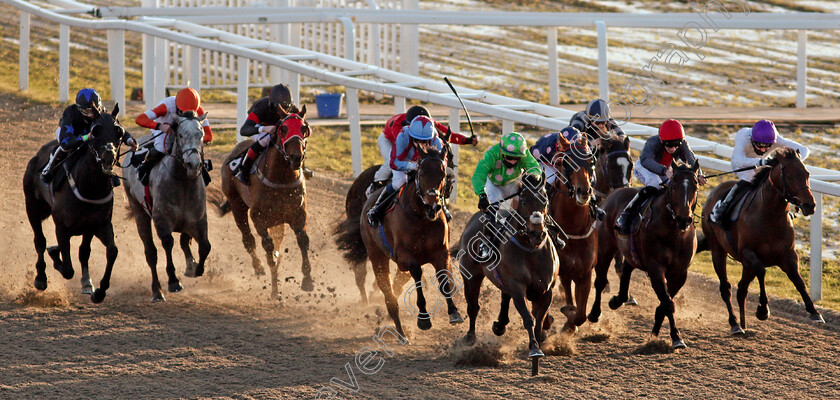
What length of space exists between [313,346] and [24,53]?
9.57 meters

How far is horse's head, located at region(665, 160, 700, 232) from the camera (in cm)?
783

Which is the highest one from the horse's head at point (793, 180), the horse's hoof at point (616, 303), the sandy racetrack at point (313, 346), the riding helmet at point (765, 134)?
the riding helmet at point (765, 134)

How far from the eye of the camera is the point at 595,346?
8359mm

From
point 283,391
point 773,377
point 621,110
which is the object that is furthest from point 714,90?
point 283,391

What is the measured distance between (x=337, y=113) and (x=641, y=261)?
8.13 meters

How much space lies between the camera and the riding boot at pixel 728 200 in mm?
8758

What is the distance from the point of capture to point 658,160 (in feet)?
28.8

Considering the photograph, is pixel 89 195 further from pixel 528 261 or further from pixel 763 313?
pixel 763 313

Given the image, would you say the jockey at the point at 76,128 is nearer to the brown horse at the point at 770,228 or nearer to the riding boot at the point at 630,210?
the riding boot at the point at 630,210

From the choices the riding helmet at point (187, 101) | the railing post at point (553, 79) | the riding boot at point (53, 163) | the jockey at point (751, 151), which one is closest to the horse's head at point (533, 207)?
the jockey at point (751, 151)

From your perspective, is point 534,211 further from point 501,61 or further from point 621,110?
point 501,61

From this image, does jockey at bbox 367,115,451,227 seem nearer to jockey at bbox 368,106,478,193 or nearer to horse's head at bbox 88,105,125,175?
jockey at bbox 368,106,478,193

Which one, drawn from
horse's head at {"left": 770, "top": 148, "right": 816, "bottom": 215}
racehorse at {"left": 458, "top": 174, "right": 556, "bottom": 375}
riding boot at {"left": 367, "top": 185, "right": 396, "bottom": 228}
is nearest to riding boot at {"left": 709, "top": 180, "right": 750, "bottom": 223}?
horse's head at {"left": 770, "top": 148, "right": 816, "bottom": 215}

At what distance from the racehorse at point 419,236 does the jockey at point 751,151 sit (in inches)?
94.3
